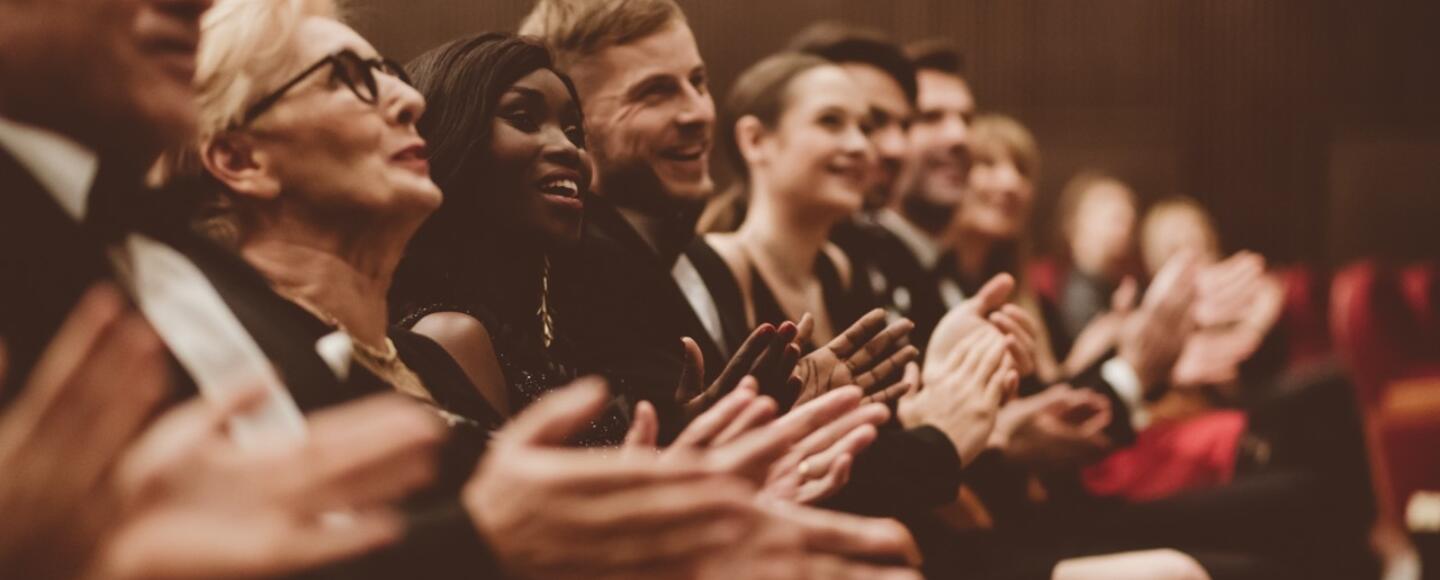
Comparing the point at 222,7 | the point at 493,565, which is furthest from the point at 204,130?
the point at 493,565

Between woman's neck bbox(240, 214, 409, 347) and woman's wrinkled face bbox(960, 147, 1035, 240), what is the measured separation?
2544mm

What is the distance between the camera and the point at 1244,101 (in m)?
7.51

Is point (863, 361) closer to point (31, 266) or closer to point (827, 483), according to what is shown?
point (827, 483)

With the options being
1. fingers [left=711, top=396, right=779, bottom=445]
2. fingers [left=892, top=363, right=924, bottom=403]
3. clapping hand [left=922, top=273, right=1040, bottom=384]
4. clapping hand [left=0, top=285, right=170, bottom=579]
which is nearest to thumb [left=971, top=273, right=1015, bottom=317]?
clapping hand [left=922, top=273, right=1040, bottom=384]

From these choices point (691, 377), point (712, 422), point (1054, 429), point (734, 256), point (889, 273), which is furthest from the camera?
point (889, 273)

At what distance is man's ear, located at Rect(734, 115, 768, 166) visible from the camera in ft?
8.87

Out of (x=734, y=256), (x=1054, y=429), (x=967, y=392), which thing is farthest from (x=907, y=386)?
(x=1054, y=429)

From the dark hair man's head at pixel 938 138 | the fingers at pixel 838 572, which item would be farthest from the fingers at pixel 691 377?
the dark hair man's head at pixel 938 138

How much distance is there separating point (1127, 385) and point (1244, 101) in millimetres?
5098

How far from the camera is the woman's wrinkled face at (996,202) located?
395cm

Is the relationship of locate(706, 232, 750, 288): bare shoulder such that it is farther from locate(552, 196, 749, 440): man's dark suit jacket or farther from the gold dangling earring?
the gold dangling earring

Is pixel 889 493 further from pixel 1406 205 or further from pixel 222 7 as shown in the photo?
pixel 1406 205

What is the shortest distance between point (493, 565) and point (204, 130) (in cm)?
68

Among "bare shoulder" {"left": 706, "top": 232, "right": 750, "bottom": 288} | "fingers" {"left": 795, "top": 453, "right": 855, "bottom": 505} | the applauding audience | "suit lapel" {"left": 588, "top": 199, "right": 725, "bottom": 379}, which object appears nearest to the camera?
the applauding audience
